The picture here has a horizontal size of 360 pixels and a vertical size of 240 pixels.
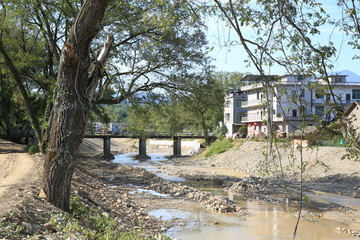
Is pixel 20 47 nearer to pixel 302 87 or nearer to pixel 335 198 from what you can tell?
pixel 335 198

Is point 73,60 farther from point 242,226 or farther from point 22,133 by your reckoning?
point 22,133

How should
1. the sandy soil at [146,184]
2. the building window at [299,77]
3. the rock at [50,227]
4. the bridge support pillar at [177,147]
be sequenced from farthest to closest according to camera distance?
the bridge support pillar at [177,147] < the sandy soil at [146,184] < the rock at [50,227] < the building window at [299,77]

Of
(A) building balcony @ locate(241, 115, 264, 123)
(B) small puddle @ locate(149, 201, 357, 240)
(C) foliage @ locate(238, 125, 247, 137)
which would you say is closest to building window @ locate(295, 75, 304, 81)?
(B) small puddle @ locate(149, 201, 357, 240)

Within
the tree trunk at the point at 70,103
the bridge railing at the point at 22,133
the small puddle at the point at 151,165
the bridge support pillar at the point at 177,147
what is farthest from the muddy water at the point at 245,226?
the bridge support pillar at the point at 177,147

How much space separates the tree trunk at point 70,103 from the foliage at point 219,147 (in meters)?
42.9

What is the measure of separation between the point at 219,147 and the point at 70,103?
1758 inches

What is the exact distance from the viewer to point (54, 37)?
26.4 meters

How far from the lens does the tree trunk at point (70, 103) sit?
352 inches

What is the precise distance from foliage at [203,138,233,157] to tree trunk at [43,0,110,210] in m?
42.9

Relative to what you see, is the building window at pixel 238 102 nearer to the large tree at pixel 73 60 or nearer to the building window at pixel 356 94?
the building window at pixel 356 94

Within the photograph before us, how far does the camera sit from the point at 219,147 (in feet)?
174

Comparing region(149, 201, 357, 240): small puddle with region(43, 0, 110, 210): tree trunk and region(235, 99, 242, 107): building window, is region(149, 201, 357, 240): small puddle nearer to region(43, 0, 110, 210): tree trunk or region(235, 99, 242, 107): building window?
region(43, 0, 110, 210): tree trunk

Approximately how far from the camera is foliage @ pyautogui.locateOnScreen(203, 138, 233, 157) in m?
52.1

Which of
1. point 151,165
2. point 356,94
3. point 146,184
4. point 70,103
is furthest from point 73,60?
point 356,94
